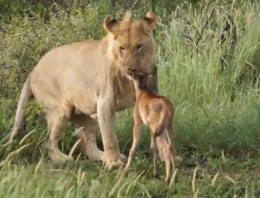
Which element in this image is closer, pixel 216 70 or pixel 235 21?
pixel 216 70

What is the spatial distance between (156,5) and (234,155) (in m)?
5.06

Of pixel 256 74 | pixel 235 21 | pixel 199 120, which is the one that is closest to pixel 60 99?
pixel 199 120

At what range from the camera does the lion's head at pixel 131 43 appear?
7.36 metres

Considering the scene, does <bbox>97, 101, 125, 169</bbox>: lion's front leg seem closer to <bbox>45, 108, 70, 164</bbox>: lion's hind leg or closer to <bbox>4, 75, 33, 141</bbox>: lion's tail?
<bbox>45, 108, 70, 164</bbox>: lion's hind leg

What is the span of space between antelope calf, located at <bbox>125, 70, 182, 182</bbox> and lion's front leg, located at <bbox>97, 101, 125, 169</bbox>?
0.38 m

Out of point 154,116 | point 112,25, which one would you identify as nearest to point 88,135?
point 112,25

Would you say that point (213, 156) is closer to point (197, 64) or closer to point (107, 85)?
point (107, 85)

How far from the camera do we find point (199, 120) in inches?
335

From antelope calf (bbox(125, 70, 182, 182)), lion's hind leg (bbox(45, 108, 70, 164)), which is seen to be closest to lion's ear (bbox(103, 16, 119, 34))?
antelope calf (bbox(125, 70, 182, 182))

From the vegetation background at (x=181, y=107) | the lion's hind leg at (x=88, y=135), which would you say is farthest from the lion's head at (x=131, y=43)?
the lion's hind leg at (x=88, y=135)

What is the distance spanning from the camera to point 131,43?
24.1 feet

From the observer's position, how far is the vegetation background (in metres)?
6.67

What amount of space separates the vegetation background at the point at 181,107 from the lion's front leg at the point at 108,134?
0.14 metres

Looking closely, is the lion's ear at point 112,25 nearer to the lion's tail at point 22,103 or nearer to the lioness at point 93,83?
the lioness at point 93,83
